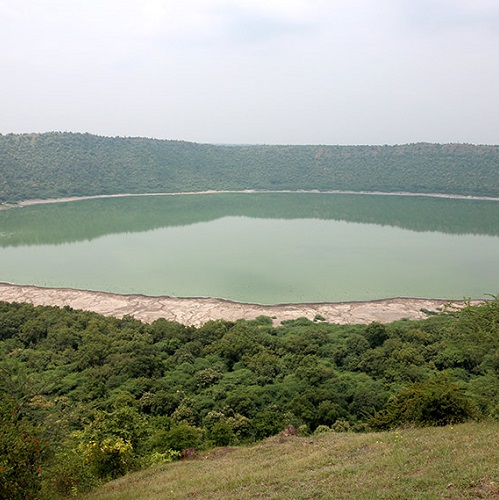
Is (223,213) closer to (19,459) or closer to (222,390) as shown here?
(222,390)

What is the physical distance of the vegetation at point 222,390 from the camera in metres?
7.25

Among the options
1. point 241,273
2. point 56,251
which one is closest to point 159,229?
point 56,251

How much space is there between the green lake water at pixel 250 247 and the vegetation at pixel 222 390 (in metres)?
6.80

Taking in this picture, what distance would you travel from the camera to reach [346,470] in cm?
678

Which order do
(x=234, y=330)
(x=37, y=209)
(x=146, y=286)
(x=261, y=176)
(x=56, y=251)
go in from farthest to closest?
(x=261, y=176) → (x=37, y=209) → (x=56, y=251) → (x=146, y=286) → (x=234, y=330)

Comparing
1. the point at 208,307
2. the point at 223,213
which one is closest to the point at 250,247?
the point at 208,307

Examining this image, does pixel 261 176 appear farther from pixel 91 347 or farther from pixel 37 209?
pixel 91 347

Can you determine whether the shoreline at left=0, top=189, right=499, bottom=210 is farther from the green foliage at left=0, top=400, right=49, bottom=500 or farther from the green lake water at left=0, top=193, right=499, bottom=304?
the green foliage at left=0, top=400, right=49, bottom=500

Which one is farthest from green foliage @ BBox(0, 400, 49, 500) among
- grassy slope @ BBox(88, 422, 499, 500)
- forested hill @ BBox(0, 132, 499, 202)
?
forested hill @ BBox(0, 132, 499, 202)

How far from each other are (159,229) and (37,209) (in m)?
22.1

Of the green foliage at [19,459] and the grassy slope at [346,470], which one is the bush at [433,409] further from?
the green foliage at [19,459]

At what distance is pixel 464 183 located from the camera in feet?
247

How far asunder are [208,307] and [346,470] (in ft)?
57.5

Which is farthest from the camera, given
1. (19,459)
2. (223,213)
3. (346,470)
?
(223,213)
